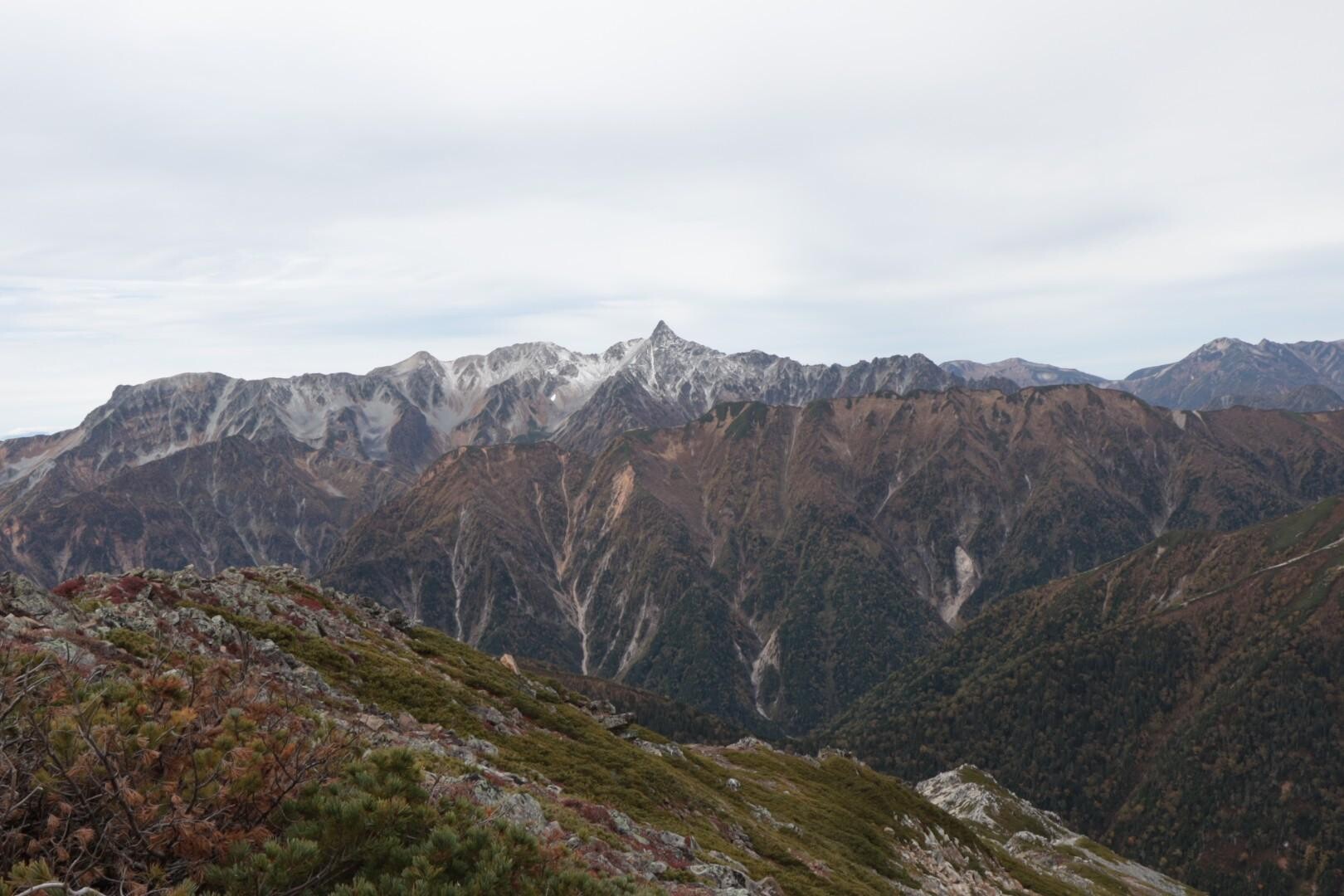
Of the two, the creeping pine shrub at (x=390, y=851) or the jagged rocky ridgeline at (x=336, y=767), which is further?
the creeping pine shrub at (x=390, y=851)

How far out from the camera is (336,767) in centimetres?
1792

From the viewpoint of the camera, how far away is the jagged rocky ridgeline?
44.8 ft

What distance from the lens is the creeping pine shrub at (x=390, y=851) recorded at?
47.2 ft

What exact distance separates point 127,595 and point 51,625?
14062 mm

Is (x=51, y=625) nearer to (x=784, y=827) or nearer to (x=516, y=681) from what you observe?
(x=516, y=681)

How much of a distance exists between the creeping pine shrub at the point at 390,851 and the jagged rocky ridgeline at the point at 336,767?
0.28 ft

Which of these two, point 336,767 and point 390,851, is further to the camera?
point 336,767

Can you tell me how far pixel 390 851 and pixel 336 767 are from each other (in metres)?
2.71

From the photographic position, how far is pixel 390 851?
16.6 metres

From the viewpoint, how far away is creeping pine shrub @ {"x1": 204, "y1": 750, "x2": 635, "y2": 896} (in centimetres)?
1440

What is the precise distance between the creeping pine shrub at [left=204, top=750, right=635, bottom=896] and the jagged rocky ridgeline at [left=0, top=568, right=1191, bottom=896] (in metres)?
0.09

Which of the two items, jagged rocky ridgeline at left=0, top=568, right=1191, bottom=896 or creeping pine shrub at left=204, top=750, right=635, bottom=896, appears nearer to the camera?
jagged rocky ridgeline at left=0, top=568, right=1191, bottom=896

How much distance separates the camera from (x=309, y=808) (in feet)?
53.6

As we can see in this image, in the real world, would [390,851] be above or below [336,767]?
below
